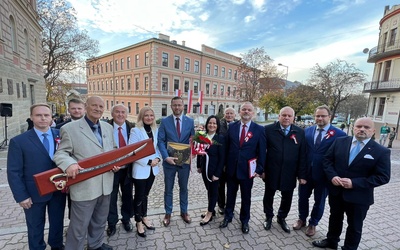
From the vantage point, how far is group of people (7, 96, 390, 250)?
2254 mm

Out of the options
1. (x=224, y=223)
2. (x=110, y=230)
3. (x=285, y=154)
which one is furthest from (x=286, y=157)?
(x=110, y=230)

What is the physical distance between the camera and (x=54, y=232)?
261 cm

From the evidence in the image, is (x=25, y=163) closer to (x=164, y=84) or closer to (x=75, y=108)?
(x=75, y=108)

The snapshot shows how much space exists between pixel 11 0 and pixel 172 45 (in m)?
21.3

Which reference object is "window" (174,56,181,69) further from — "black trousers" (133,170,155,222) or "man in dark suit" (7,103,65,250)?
"man in dark suit" (7,103,65,250)

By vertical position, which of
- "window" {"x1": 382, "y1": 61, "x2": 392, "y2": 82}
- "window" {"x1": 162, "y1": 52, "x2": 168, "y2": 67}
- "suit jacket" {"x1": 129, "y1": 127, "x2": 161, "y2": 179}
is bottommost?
"suit jacket" {"x1": 129, "y1": 127, "x2": 161, "y2": 179}

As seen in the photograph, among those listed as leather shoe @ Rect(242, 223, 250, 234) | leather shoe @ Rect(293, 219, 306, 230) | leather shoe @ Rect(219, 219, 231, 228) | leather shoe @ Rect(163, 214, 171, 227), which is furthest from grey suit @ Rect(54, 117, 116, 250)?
leather shoe @ Rect(293, 219, 306, 230)

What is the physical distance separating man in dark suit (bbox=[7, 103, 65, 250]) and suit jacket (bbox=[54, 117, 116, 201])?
1.46ft

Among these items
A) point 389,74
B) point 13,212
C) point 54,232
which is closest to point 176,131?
point 54,232

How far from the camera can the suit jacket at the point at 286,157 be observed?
3197 millimetres

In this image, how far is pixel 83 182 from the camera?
2211mm

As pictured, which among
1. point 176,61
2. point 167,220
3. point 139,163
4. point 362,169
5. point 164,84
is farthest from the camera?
point 176,61

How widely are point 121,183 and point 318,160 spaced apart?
10.8ft

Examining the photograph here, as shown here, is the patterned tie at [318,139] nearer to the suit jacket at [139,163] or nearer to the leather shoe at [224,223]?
the leather shoe at [224,223]
